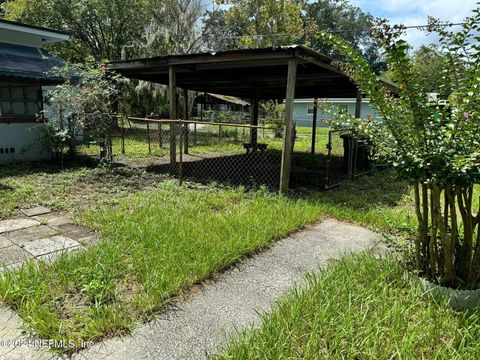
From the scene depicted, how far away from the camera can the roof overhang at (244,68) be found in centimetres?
594

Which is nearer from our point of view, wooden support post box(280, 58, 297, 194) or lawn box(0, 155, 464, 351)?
lawn box(0, 155, 464, 351)

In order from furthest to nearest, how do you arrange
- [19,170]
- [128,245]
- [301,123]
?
1. [301,123]
2. [19,170]
3. [128,245]

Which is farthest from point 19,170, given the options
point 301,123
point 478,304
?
point 301,123

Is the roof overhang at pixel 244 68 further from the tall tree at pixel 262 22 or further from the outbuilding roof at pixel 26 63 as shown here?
the tall tree at pixel 262 22

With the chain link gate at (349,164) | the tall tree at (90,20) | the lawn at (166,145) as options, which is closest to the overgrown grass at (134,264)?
the chain link gate at (349,164)

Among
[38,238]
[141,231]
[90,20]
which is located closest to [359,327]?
[141,231]

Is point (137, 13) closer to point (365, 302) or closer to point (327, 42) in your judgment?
point (327, 42)

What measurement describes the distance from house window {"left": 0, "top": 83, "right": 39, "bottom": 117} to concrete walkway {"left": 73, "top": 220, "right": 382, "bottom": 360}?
27.9 feet

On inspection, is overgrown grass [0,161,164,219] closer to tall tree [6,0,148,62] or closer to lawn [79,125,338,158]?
lawn [79,125,338,158]

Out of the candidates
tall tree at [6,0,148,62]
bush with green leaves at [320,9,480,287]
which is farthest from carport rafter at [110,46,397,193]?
tall tree at [6,0,148,62]

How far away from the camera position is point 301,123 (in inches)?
1344

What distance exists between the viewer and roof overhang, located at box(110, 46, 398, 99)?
5941mm

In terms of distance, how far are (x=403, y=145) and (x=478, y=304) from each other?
1311 millimetres

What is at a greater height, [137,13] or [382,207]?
[137,13]
